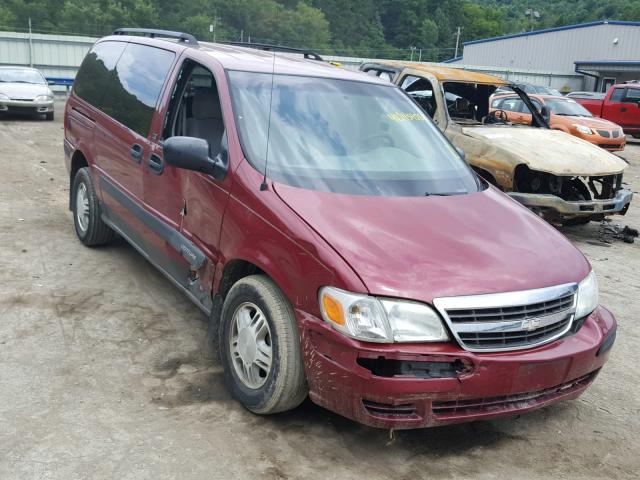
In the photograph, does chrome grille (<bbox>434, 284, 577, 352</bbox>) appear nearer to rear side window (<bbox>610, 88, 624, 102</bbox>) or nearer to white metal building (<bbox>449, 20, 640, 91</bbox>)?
rear side window (<bbox>610, 88, 624, 102</bbox>)

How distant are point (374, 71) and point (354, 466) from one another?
6849 mm

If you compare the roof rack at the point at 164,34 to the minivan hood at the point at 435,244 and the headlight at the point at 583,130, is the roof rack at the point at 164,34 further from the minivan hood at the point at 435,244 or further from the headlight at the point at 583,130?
the headlight at the point at 583,130

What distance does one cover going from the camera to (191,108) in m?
4.69

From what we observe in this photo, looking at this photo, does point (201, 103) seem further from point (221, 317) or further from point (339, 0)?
point (339, 0)

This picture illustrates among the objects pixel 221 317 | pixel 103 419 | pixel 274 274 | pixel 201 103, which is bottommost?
pixel 103 419

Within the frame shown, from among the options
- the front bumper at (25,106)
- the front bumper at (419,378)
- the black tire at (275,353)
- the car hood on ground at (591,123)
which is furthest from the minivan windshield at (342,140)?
the front bumper at (25,106)

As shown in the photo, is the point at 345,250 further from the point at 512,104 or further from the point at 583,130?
the point at 583,130

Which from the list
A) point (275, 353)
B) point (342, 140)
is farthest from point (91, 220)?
point (275, 353)

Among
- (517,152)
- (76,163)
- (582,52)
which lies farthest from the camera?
(582,52)

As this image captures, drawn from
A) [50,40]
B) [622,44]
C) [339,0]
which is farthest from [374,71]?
[339,0]

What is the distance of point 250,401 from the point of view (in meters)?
3.49

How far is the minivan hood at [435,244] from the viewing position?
3.07 m

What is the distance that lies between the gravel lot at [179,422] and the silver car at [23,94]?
13.5m

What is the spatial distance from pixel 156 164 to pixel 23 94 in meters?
14.8
